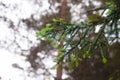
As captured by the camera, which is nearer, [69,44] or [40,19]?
[69,44]

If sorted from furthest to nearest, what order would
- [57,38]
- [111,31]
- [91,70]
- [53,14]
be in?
1. [91,70]
2. [53,14]
3. [57,38]
4. [111,31]

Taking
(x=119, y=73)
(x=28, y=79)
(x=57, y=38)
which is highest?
(x=28, y=79)

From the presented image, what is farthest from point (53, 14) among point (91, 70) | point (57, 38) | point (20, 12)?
point (57, 38)

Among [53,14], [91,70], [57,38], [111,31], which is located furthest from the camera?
[91,70]

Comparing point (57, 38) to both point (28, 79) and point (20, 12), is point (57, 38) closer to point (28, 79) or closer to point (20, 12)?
point (20, 12)

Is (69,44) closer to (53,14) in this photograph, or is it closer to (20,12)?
(53,14)

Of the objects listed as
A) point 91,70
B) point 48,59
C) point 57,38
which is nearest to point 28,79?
point 48,59

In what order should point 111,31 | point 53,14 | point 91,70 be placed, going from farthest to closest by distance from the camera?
point 91,70, point 53,14, point 111,31

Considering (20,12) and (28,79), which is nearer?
(20,12)

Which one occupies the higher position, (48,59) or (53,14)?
(53,14)
